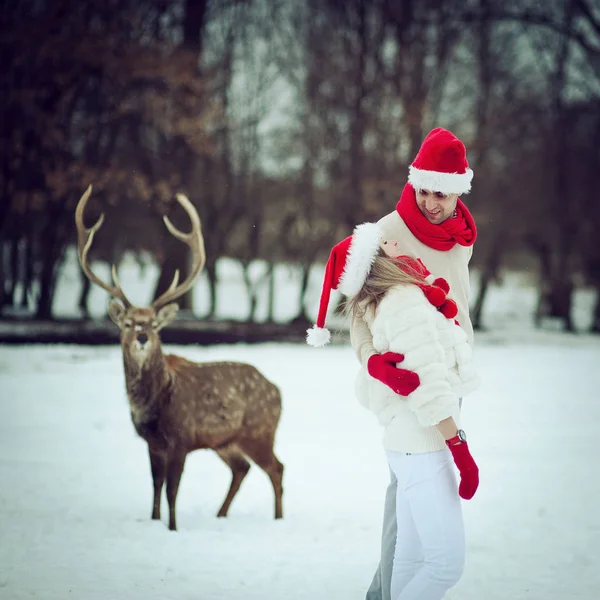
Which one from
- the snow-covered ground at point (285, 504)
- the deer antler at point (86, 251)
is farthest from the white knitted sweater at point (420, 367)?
the deer antler at point (86, 251)

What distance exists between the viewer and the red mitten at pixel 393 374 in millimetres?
2730

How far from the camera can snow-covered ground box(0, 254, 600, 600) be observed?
13.4 feet

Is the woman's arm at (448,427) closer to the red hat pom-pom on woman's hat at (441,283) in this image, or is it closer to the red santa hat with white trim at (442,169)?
the red hat pom-pom on woman's hat at (441,283)

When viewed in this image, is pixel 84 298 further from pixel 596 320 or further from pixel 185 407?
pixel 185 407

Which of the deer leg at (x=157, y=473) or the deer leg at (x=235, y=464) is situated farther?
the deer leg at (x=235, y=464)

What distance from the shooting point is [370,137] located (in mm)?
19797

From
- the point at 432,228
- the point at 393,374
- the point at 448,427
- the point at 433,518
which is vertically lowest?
the point at 433,518

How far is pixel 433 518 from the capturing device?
9.02 feet

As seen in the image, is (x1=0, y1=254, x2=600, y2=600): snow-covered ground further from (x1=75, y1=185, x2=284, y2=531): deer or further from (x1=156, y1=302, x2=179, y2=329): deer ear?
(x1=156, y1=302, x2=179, y2=329): deer ear

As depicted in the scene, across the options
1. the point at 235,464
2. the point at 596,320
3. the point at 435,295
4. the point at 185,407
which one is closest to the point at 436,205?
the point at 435,295

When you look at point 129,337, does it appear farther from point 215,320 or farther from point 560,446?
point 215,320

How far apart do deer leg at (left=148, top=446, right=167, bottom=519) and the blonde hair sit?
2180 mm

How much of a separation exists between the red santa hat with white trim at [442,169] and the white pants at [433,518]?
93 cm

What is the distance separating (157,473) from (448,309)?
99.3 inches
